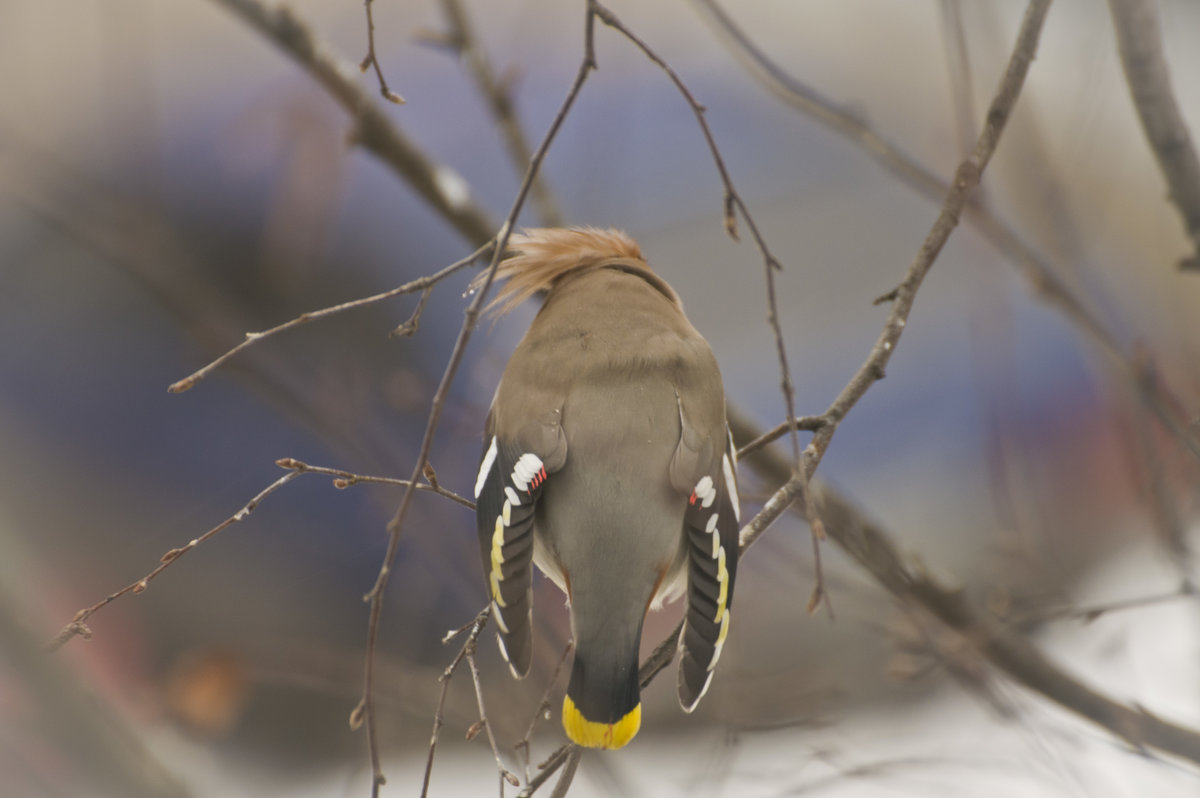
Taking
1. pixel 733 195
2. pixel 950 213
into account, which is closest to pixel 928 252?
pixel 950 213

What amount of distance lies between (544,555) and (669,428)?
28 cm

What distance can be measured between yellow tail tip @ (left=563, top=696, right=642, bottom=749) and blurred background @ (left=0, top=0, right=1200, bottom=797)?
1.15m

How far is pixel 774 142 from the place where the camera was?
4.84 meters

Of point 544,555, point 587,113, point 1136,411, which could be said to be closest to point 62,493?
point 587,113

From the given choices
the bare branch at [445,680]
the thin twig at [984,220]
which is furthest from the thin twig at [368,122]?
the bare branch at [445,680]

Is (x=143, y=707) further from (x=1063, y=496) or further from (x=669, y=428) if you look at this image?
(x=1063, y=496)

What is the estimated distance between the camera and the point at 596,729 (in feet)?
4.54

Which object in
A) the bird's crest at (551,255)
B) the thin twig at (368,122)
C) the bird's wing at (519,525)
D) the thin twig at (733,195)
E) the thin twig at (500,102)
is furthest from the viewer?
the thin twig at (500,102)

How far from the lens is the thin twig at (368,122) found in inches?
92.8

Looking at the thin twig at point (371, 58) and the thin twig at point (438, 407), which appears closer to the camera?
the thin twig at point (438, 407)

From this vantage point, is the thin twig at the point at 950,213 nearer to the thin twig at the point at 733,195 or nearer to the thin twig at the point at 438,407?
the thin twig at the point at 733,195

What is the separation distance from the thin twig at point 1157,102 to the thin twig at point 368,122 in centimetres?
130

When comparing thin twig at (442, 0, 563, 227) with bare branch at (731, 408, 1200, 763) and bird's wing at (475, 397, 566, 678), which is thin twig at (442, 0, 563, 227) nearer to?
bare branch at (731, 408, 1200, 763)

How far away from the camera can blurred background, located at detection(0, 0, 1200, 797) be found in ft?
10.4
